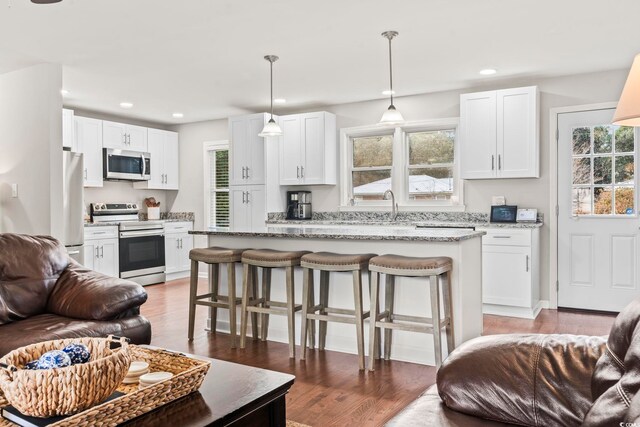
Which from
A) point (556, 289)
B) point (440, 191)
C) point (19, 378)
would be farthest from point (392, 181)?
point (19, 378)

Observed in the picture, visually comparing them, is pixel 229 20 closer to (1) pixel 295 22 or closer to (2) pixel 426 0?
(1) pixel 295 22

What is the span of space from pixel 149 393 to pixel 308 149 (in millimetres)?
5047

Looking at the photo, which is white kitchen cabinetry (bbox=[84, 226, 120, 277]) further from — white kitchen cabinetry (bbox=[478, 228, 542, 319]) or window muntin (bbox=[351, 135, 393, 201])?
white kitchen cabinetry (bbox=[478, 228, 542, 319])

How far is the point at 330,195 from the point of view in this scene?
21.3ft

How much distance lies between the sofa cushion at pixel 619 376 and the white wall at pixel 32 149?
457 cm

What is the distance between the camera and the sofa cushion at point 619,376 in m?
1.11

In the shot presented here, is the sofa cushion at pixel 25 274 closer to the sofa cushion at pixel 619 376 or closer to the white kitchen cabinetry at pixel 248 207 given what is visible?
the sofa cushion at pixel 619 376

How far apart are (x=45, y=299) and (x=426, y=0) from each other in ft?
10.1

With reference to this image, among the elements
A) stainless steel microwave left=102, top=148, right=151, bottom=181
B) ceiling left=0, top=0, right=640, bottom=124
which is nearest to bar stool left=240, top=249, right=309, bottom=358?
ceiling left=0, top=0, right=640, bottom=124

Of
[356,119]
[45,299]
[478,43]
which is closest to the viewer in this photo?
[45,299]

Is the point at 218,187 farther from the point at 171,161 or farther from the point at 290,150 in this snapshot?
the point at 290,150

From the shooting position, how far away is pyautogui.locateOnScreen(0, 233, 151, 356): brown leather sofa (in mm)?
2732

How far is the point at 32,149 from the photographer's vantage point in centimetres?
471

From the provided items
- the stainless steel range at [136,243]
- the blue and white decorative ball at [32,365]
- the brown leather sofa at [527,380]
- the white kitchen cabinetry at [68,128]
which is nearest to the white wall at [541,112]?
the stainless steel range at [136,243]
